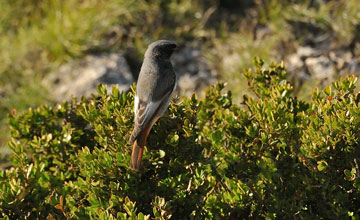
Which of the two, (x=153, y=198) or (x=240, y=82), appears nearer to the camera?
(x=153, y=198)

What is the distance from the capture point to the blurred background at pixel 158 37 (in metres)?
6.98

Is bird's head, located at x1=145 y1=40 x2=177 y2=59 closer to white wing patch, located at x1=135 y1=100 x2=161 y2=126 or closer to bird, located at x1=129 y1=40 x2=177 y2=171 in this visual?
bird, located at x1=129 y1=40 x2=177 y2=171

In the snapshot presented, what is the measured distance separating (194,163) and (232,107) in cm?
85

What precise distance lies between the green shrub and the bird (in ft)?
0.25

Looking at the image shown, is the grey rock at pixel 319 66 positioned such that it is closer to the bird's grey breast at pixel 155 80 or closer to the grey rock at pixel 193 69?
the grey rock at pixel 193 69

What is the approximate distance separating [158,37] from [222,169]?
4.73 metres

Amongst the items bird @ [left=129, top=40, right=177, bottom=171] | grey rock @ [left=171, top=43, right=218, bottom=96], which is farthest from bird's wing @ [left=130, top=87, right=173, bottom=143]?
grey rock @ [left=171, top=43, right=218, bottom=96]

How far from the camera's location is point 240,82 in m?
6.66

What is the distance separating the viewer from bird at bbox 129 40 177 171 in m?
3.09

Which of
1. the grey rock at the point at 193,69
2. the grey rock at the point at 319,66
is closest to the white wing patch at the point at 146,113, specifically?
the grey rock at the point at 193,69

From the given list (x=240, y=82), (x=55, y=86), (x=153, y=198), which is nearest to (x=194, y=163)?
(x=153, y=198)

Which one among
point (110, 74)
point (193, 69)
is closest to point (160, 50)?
point (110, 74)

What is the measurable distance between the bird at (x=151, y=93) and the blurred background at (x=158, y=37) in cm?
260

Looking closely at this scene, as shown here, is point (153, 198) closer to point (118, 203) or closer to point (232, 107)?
point (118, 203)
